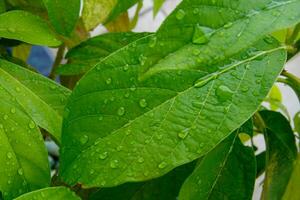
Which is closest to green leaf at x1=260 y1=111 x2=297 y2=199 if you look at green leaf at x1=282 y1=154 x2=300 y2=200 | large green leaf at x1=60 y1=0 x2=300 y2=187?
green leaf at x1=282 y1=154 x2=300 y2=200

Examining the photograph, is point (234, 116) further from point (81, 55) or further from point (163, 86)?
point (81, 55)

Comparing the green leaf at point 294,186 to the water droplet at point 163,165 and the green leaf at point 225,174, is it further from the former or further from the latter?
the water droplet at point 163,165

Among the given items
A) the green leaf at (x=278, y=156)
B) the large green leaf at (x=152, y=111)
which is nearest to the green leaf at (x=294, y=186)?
the green leaf at (x=278, y=156)

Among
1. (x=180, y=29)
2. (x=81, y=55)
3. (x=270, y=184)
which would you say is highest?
(x=180, y=29)

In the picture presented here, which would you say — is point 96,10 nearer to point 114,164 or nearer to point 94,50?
point 94,50

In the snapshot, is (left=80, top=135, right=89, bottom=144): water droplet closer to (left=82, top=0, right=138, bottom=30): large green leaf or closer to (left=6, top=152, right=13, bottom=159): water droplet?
(left=6, top=152, right=13, bottom=159): water droplet

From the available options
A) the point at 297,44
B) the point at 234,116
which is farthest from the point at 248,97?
the point at 297,44

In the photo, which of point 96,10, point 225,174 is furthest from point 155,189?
point 96,10
